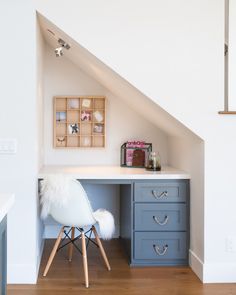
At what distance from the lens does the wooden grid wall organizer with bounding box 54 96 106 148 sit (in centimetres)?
380

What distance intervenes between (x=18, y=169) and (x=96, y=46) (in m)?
1.12

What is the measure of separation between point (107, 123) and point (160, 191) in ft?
3.75

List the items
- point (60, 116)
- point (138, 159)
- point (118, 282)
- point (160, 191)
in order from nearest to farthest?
point (118, 282)
point (160, 191)
point (138, 159)
point (60, 116)

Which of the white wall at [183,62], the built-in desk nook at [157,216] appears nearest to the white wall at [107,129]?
the built-in desk nook at [157,216]

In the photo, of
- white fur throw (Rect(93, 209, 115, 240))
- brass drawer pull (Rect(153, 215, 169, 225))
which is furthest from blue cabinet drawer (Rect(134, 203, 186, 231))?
white fur throw (Rect(93, 209, 115, 240))

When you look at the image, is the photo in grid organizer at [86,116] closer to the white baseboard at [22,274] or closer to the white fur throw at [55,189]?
the white fur throw at [55,189]

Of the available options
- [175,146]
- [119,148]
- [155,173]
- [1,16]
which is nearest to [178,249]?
[155,173]

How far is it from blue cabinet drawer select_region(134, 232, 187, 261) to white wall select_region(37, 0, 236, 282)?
0.30 metres

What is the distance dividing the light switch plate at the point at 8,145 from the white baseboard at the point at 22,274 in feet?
2.90

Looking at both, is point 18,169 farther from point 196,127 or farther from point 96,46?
point 196,127

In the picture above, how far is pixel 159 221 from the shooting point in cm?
306

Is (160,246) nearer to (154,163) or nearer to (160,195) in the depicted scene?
(160,195)

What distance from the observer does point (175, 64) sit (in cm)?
277

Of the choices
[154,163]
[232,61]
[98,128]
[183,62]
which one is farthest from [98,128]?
[232,61]
